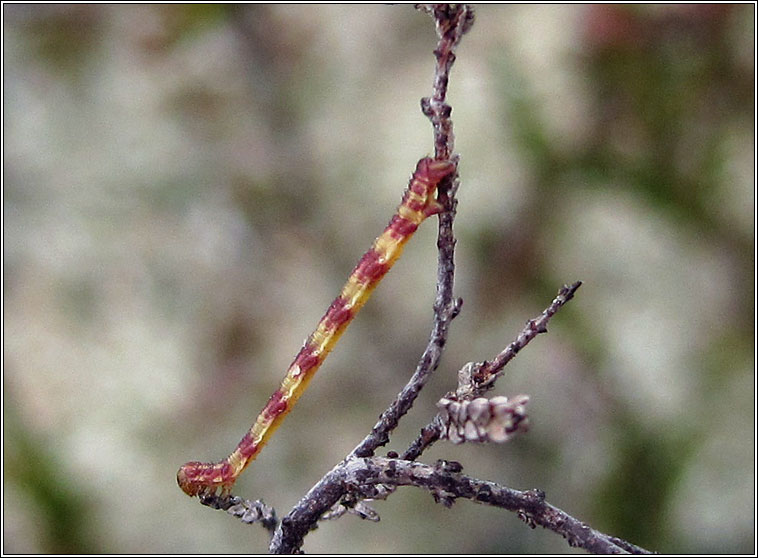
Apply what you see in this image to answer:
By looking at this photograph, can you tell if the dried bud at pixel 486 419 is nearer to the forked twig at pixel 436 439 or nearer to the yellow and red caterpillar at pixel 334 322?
the forked twig at pixel 436 439

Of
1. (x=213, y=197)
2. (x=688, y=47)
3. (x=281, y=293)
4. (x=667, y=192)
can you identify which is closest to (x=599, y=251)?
(x=667, y=192)

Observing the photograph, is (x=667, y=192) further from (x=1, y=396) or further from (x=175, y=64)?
(x=1, y=396)

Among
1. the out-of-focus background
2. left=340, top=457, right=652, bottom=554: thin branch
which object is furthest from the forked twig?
the out-of-focus background

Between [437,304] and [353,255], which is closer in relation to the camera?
[437,304]

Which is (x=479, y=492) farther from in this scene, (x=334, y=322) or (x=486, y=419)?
(x=334, y=322)

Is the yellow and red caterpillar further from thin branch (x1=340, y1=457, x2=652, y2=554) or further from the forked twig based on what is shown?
thin branch (x1=340, y1=457, x2=652, y2=554)

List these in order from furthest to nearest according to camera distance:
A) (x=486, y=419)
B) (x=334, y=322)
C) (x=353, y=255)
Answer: (x=353, y=255)
(x=334, y=322)
(x=486, y=419)

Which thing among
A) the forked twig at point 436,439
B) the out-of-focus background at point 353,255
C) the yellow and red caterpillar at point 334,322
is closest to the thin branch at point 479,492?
the forked twig at point 436,439

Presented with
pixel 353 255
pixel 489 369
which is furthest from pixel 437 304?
pixel 353 255
